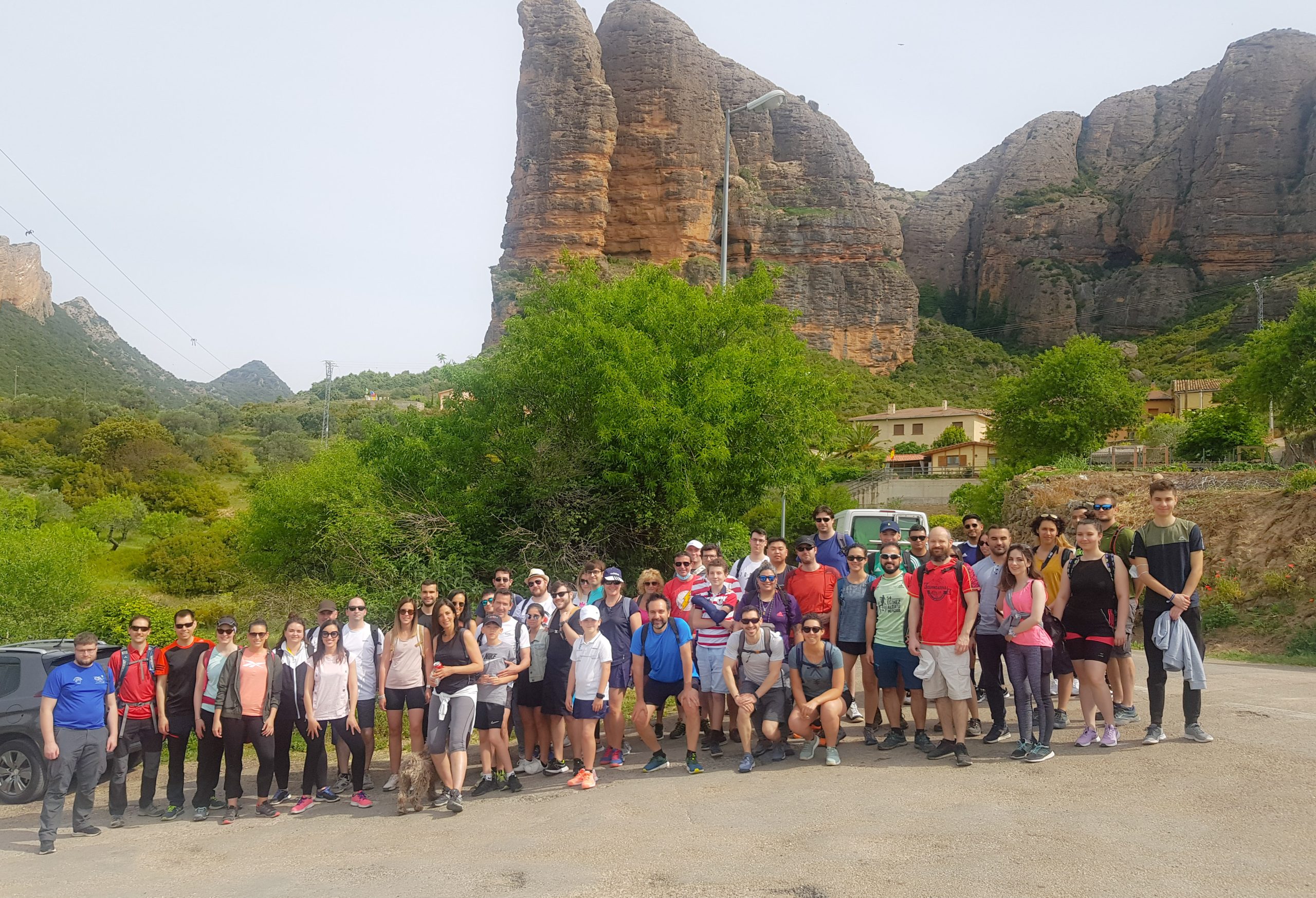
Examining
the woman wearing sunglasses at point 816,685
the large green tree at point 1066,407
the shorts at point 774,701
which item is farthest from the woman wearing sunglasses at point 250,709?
the large green tree at point 1066,407

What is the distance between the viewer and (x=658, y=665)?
8805 millimetres

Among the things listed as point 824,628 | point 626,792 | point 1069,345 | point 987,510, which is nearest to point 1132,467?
point 987,510

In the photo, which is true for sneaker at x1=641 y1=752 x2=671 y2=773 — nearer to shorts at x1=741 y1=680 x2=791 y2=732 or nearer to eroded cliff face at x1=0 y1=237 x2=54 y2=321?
shorts at x1=741 y1=680 x2=791 y2=732

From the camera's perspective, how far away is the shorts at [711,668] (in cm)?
855

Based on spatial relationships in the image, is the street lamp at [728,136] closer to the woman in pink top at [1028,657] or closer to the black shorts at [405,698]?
the woman in pink top at [1028,657]

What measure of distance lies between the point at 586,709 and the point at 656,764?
886mm

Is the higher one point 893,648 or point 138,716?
point 893,648

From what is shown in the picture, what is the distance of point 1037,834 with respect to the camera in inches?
230

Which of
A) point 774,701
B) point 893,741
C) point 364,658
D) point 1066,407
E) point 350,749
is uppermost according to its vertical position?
point 1066,407

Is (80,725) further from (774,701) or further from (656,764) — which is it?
(774,701)

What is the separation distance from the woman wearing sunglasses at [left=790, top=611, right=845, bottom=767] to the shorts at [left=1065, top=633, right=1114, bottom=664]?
77.3 inches

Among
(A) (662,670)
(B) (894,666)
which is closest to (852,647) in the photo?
(B) (894,666)

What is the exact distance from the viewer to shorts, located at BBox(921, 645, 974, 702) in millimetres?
7809

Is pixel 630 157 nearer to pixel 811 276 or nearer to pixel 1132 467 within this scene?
pixel 811 276
